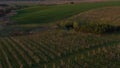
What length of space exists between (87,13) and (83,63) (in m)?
39.2

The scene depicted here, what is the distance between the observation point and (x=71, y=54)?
3206cm

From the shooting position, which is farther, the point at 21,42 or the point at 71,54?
the point at 21,42

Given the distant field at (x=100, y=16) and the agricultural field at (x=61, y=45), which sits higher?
the agricultural field at (x=61, y=45)

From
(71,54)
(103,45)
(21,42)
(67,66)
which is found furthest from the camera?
(21,42)

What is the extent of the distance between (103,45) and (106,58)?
715 centimetres

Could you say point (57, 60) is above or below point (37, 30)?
above

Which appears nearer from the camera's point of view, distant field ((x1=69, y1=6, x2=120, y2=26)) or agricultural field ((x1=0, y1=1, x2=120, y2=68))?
agricultural field ((x1=0, y1=1, x2=120, y2=68))

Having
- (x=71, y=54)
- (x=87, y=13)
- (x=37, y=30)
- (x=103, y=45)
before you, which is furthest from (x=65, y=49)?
(x=87, y=13)

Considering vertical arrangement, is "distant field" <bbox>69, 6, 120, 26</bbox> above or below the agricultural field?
below

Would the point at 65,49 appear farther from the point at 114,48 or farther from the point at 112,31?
the point at 112,31

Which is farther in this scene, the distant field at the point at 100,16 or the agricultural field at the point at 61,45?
the distant field at the point at 100,16

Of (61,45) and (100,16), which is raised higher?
(61,45)

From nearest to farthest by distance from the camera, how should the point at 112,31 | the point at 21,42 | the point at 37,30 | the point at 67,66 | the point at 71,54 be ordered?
the point at 67,66
the point at 71,54
the point at 21,42
the point at 112,31
the point at 37,30

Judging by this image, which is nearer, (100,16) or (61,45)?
(61,45)
